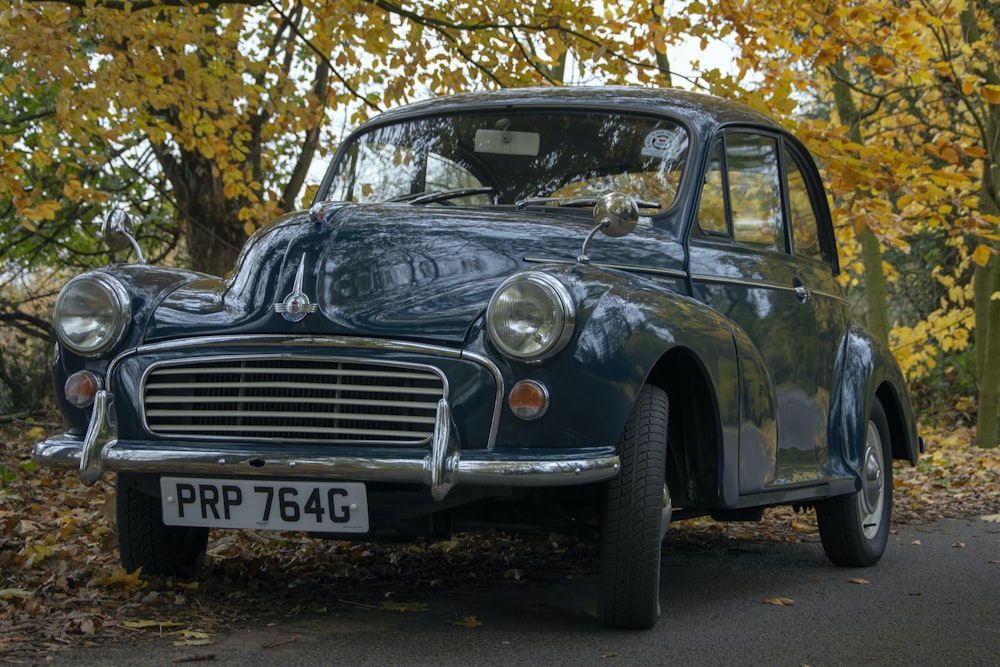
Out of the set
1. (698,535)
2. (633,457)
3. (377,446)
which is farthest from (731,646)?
(698,535)

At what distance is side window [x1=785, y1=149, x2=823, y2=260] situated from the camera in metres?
5.66

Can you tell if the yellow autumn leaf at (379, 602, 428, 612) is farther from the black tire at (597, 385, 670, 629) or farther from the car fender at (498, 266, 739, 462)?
the car fender at (498, 266, 739, 462)

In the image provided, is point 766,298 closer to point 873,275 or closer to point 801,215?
point 801,215

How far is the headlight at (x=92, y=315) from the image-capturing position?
157 inches

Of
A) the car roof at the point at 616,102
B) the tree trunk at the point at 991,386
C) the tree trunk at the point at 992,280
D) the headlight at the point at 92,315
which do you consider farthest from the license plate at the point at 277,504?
the tree trunk at the point at 991,386

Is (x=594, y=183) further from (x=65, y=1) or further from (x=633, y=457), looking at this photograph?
(x=65, y=1)

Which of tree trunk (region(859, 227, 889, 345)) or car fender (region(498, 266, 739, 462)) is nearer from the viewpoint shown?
car fender (region(498, 266, 739, 462))

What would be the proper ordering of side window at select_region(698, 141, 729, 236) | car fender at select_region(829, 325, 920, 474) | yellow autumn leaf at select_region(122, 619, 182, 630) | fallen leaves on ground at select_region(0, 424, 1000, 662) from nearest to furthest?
yellow autumn leaf at select_region(122, 619, 182, 630)
fallen leaves on ground at select_region(0, 424, 1000, 662)
side window at select_region(698, 141, 729, 236)
car fender at select_region(829, 325, 920, 474)

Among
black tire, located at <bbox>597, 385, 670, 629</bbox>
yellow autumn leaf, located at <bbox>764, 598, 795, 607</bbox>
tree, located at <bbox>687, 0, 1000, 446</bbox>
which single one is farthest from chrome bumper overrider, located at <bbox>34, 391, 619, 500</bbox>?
tree, located at <bbox>687, 0, 1000, 446</bbox>

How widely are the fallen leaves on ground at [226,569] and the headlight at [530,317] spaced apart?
942 mm

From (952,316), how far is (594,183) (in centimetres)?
1147

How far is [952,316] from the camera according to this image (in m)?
15.1

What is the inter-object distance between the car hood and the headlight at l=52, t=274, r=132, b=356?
0.12 metres

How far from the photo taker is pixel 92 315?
407cm
